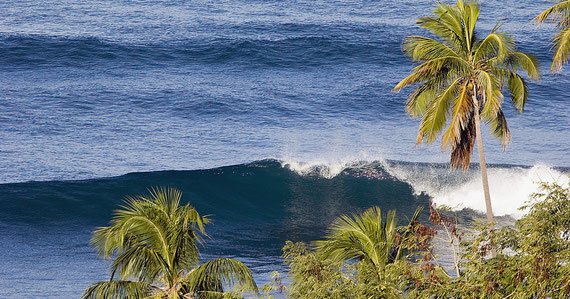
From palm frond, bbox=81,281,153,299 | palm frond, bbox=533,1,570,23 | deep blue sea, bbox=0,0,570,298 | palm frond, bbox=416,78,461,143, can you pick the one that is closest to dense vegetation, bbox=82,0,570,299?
palm frond, bbox=81,281,153,299

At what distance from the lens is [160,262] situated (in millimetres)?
10891

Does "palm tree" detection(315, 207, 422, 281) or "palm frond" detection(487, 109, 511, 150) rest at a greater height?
"palm frond" detection(487, 109, 511, 150)

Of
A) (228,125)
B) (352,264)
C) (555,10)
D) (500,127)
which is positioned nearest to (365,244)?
(352,264)

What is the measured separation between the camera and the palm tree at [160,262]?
424 inches

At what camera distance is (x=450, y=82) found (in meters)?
15.0

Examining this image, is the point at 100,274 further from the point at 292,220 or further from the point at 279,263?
the point at 292,220

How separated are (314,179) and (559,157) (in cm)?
1114

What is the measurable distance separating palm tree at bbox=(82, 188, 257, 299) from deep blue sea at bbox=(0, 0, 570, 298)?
730cm

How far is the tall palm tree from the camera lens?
47.7 ft

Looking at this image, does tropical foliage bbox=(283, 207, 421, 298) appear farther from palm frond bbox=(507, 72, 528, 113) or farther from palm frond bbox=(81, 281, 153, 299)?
palm frond bbox=(507, 72, 528, 113)

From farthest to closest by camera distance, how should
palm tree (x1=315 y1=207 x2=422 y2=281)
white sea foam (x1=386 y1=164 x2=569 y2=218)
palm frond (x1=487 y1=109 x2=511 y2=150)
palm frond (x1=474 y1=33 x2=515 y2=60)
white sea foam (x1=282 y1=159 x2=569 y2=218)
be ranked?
white sea foam (x1=282 y1=159 x2=569 y2=218) → white sea foam (x1=386 y1=164 x2=569 y2=218) → palm frond (x1=487 y1=109 x2=511 y2=150) → palm frond (x1=474 y1=33 x2=515 y2=60) → palm tree (x1=315 y1=207 x2=422 y2=281)

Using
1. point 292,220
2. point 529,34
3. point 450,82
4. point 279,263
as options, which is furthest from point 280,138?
point 529,34

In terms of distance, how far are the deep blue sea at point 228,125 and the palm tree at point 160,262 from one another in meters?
7.30

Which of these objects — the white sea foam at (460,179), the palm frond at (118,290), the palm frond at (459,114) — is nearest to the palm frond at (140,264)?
the palm frond at (118,290)
